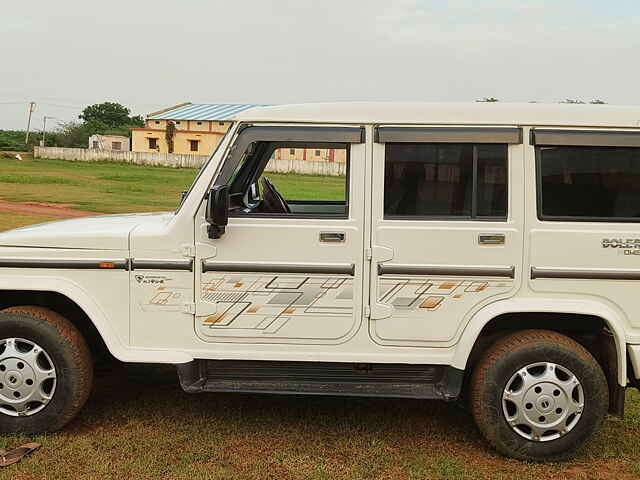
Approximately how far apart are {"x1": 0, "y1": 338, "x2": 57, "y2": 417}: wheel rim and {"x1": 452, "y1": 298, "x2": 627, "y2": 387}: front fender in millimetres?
2661

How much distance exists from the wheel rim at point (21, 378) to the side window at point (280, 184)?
158 centimetres

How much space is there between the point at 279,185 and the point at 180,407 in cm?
182

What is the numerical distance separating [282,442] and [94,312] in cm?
149

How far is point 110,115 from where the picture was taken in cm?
10869

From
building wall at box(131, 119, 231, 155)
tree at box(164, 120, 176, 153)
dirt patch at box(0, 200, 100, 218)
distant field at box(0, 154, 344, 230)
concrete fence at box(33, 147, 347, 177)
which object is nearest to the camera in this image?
dirt patch at box(0, 200, 100, 218)

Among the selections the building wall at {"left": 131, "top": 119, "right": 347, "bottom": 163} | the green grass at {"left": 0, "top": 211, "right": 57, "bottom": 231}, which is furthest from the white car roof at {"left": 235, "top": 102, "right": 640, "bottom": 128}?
the building wall at {"left": 131, "top": 119, "right": 347, "bottom": 163}

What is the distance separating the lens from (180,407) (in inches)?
217

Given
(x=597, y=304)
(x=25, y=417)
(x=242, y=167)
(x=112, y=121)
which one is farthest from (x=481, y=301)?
(x=112, y=121)

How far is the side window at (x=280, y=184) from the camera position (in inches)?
188

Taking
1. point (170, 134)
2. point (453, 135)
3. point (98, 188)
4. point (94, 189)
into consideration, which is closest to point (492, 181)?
point (453, 135)

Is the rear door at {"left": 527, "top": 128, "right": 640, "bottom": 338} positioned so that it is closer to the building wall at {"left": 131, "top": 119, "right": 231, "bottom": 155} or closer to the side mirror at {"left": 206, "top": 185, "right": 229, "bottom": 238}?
the side mirror at {"left": 206, "top": 185, "right": 229, "bottom": 238}

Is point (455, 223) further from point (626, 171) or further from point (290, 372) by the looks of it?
point (290, 372)

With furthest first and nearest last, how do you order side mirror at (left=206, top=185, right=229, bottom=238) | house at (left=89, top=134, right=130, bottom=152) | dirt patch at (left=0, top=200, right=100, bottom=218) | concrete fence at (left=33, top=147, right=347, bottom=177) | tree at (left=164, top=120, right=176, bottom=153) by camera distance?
house at (left=89, top=134, right=130, bottom=152)
tree at (left=164, top=120, right=176, bottom=153)
concrete fence at (left=33, top=147, right=347, bottom=177)
dirt patch at (left=0, top=200, right=100, bottom=218)
side mirror at (left=206, top=185, right=229, bottom=238)

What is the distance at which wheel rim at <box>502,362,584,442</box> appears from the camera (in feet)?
15.1
